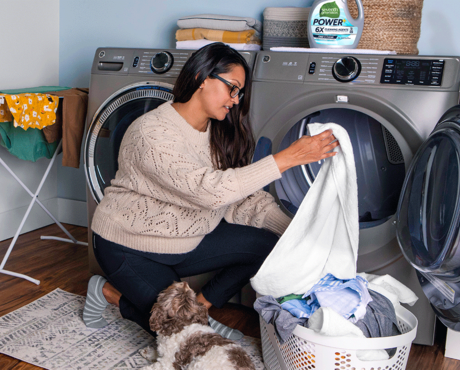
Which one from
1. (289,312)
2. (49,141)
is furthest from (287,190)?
(49,141)

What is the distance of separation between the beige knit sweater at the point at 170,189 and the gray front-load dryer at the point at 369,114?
0.25 meters

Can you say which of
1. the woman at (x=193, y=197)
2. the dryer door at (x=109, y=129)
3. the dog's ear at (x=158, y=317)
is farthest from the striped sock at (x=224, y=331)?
the dryer door at (x=109, y=129)

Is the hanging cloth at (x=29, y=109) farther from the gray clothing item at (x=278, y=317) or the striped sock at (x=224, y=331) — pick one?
the gray clothing item at (x=278, y=317)

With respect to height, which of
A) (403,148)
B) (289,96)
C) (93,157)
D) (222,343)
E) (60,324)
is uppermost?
(289,96)

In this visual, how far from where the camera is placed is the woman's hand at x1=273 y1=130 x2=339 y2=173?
52.6 inches

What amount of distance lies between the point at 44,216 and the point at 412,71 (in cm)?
225

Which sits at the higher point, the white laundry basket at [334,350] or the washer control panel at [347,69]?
the washer control panel at [347,69]

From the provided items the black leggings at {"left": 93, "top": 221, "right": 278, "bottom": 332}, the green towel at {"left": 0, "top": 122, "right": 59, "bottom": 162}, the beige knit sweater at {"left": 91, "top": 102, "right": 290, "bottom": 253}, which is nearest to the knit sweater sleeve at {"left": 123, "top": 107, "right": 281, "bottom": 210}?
the beige knit sweater at {"left": 91, "top": 102, "right": 290, "bottom": 253}

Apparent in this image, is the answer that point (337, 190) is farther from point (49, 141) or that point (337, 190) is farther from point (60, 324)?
point (49, 141)

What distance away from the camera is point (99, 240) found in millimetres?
1553

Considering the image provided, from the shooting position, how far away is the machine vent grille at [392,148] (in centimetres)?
161

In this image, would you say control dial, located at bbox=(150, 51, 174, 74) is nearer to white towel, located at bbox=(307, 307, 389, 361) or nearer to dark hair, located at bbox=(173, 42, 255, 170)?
dark hair, located at bbox=(173, 42, 255, 170)

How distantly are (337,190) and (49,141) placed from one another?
142cm

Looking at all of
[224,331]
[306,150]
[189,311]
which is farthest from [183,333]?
[306,150]
